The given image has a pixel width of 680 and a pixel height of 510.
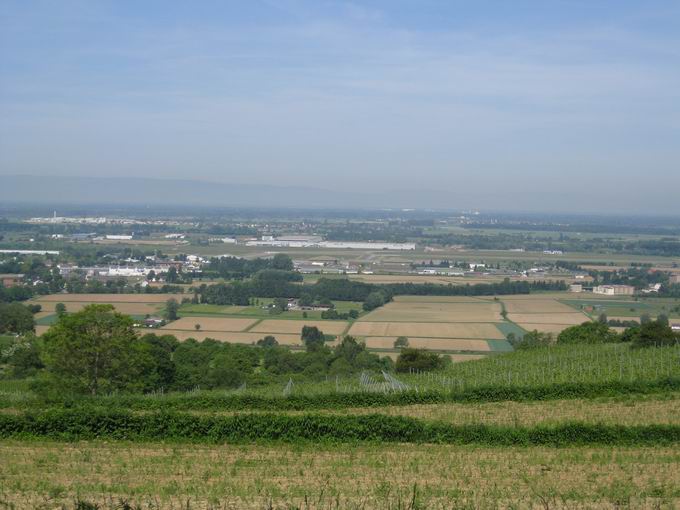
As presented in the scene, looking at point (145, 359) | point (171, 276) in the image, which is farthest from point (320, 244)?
point (145, 359)

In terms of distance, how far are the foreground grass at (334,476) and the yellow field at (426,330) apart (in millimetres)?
23035

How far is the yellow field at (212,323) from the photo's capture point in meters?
38.8

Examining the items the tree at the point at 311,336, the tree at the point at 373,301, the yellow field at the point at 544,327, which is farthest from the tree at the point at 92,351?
the tree at the point at 373,301

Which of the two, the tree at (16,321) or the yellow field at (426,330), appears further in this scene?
the yellow field at (426,330)

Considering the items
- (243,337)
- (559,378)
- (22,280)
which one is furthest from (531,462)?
(22,280)

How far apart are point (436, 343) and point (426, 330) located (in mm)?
3203

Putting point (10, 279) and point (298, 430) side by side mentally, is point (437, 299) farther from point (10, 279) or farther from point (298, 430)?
point (298, 430)

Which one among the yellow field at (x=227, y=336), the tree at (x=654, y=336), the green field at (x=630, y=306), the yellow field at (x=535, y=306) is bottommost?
the yellow field at (x=227, y=336)

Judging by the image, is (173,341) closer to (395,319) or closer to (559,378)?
(395,319)

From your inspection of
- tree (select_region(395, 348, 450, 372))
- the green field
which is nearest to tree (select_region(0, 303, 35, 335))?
tree (select_region(395, 348, 450, 372))

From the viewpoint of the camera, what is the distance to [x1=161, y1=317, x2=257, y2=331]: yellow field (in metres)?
38.8

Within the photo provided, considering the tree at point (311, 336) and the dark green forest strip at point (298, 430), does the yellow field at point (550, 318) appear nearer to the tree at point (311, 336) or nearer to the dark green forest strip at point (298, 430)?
the tree at point (311, 336)

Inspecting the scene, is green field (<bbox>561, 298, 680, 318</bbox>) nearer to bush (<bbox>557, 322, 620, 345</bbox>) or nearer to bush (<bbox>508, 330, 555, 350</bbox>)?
bush (<bbox>508, 330, 555, 350</bbox>)

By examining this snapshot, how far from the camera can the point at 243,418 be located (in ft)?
49.7
